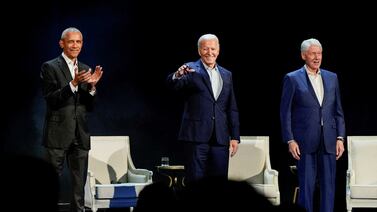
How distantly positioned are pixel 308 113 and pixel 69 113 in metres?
1.76

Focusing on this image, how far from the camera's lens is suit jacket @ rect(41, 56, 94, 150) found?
502cm

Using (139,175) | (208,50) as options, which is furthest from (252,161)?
(208,50)

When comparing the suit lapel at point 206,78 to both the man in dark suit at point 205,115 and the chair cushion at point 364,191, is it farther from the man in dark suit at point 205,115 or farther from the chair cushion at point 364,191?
the chair cushion at point 364,191

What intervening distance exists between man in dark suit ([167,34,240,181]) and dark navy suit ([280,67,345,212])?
0.48 metres

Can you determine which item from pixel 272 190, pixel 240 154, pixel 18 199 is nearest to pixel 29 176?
pixel 18 199

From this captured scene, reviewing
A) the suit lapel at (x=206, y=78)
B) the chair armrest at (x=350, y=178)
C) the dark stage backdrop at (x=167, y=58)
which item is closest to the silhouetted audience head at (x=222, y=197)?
the suit lapel at (x=206, y=78)

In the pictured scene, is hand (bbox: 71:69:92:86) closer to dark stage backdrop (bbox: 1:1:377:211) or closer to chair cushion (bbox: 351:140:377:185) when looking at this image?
dark stage backdrop (bbox: 1:1:377:211)

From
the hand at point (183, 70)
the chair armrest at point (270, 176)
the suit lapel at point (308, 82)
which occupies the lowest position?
the chair armrest at point (270, 176)

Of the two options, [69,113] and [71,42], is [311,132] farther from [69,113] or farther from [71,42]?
[71,42]

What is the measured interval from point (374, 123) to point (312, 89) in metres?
1.89

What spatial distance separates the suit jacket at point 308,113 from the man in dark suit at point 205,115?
47 cm

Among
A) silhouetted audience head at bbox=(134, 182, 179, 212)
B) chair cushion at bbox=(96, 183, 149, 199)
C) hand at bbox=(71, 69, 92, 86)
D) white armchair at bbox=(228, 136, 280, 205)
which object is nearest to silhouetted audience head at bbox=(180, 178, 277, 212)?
silhouetted audience head at bbox=(134, 182, 179, 212)

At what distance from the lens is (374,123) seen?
6.88 m

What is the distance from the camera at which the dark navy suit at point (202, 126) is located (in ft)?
16.9
